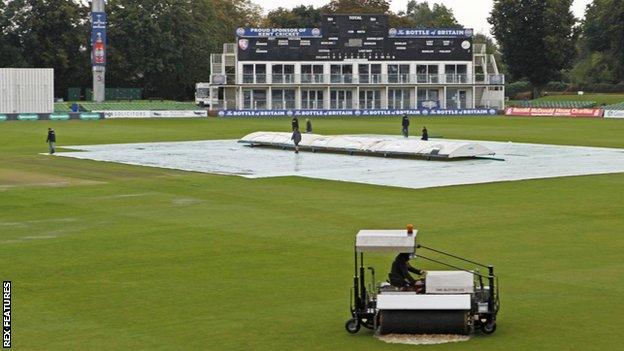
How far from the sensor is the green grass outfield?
19.3 m

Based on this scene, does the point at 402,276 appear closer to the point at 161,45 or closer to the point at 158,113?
the point at 158,113

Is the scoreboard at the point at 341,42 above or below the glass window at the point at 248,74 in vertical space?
above

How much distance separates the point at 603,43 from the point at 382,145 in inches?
4455

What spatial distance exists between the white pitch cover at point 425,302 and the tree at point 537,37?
13397 centimetres

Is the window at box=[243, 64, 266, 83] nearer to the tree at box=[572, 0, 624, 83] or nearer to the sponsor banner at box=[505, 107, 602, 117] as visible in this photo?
the sponsor banner at box=[505, 107, 602, 117]

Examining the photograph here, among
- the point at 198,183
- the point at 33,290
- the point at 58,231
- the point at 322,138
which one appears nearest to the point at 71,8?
the point at 322,138

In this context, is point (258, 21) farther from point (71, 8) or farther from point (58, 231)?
point (58, 231)

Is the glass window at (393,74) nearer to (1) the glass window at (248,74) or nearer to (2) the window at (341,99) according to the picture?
(2) the window at (341,99)

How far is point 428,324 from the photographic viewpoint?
A: 61.4 feet

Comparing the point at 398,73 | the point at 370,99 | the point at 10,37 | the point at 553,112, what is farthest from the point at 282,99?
the point at 10,37

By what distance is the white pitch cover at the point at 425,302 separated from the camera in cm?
1848

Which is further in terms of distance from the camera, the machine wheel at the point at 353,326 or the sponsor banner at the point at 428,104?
the sponsor banner at the point at 428,104

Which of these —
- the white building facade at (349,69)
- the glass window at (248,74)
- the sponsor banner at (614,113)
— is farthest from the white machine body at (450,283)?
the glass window at (248,74)

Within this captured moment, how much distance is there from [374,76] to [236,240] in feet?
315
